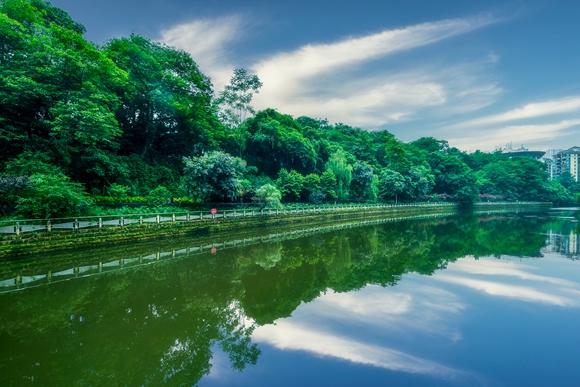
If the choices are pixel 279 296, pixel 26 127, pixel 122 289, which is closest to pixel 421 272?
pixel 279 296

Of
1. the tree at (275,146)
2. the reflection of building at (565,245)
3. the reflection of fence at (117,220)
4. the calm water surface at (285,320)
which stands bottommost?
the reflection of building at (565,245)

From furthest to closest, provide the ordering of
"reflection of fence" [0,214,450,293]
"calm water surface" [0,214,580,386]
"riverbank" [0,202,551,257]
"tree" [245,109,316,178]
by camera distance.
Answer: "tree" [245,109,316,178] < "riverbank" [0,202,551,257] < "reflection of fence" [0,214,450,293] < "calm water surface" [0,214,580,386]

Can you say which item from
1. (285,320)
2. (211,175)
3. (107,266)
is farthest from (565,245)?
(107,266)

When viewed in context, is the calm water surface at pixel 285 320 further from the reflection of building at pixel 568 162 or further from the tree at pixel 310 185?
the reflection of building at pixel 568 162

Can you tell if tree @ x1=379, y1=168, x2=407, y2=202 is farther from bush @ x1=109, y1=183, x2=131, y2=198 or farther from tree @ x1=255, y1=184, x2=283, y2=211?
bush @ x1=109, y1=183, x2=131, y2=198

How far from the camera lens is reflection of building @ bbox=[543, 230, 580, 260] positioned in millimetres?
12758

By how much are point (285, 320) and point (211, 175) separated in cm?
1346

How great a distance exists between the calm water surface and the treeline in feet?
20.4

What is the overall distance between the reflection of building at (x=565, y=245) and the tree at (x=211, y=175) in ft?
54.3

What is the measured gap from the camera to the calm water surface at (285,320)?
13.8ft

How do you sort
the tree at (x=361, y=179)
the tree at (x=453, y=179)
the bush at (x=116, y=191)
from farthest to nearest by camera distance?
the tree at (x=453, y=179), the tree at (x=361, y=179), the bush at (x=116, y=191)

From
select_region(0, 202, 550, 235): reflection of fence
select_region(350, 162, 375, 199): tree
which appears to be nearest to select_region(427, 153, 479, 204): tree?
select_region(350, 162, 375, 199): tree

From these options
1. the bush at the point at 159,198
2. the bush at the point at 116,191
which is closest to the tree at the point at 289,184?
the bush at the point at 159,198

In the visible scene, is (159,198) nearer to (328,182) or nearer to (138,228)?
(138,228)
